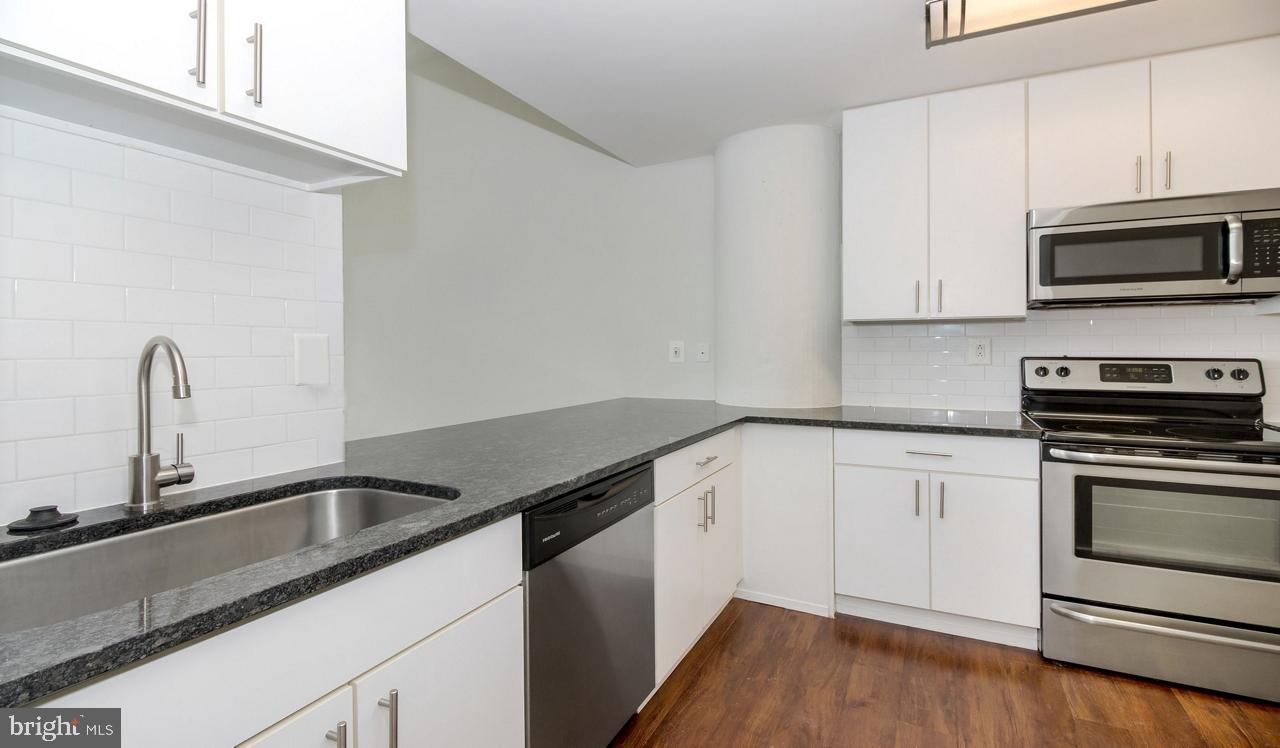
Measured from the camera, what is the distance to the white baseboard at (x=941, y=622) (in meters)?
2.24

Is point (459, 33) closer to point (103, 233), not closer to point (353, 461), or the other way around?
point (103, 233)

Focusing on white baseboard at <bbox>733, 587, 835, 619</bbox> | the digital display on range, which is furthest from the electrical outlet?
white baseboard at <bbox>733, 587, 835, 619</bbox>

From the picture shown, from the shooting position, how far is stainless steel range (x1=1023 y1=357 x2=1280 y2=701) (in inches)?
73.7

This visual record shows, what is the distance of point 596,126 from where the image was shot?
8.82ft

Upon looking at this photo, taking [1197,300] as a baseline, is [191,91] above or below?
above

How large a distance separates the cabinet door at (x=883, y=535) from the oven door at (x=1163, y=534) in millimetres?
419

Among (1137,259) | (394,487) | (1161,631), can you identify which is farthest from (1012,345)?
(394,487)

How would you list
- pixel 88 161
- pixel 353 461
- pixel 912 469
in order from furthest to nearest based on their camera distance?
1. pixel 912 469
2. pixel 353 461
3. pixel 88 161

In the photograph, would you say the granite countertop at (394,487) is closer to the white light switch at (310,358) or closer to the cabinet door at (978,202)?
the white light switch at (310,358)

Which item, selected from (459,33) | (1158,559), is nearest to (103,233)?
(459,33)

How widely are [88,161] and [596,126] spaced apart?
1922 mm

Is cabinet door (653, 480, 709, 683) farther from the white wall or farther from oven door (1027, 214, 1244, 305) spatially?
oven door (1027, 214, 1244, 305)

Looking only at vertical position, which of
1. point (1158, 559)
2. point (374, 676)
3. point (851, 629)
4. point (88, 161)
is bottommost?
point (851, 629)

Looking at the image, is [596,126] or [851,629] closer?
[851,629]
